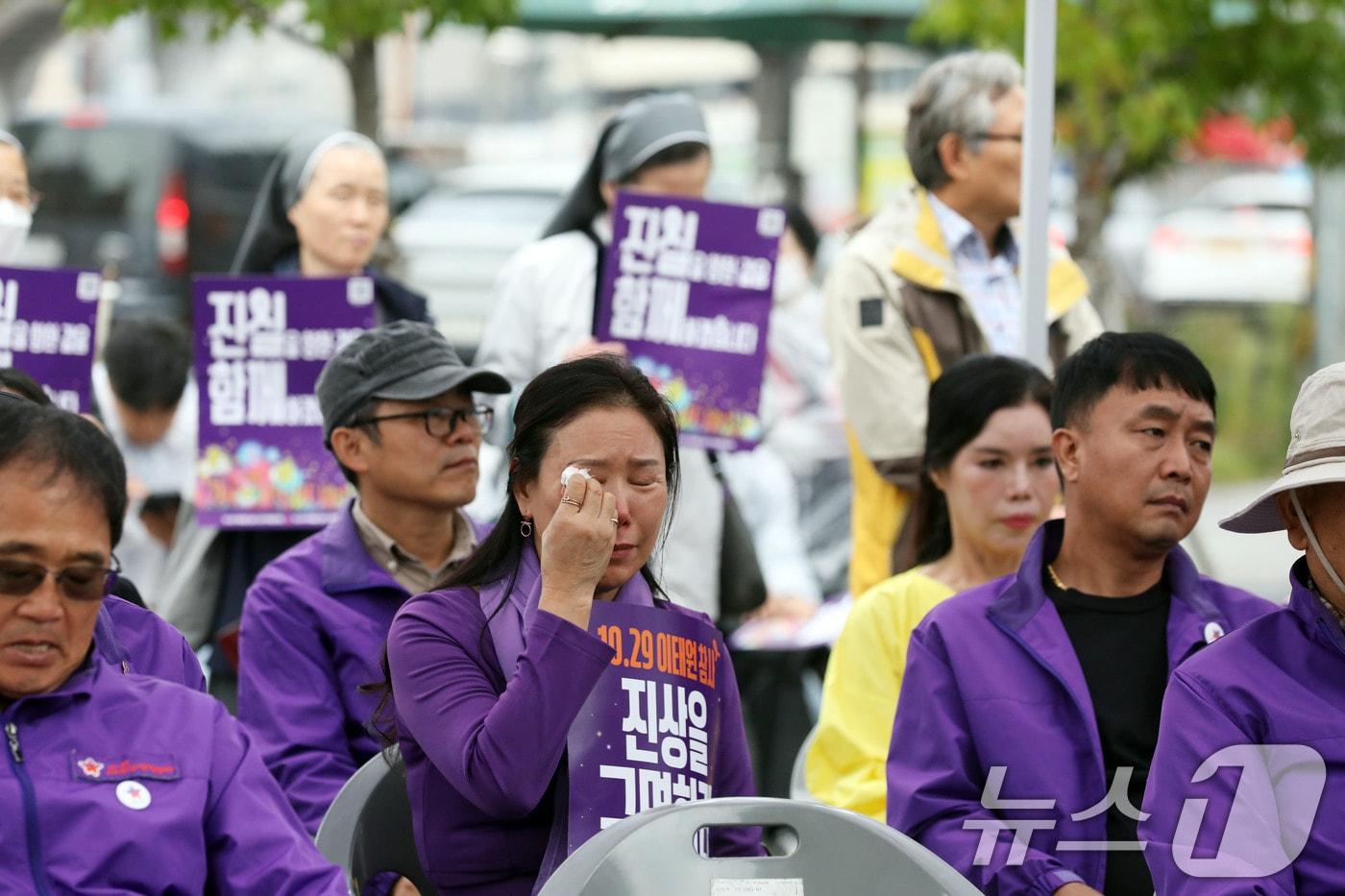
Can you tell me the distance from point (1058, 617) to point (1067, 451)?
1.11 feet

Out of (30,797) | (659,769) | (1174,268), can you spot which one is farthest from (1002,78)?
(1174,268)

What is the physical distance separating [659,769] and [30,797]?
937 millimetres

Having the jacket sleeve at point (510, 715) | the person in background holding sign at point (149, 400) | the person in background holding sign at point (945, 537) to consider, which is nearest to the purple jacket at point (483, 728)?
the jacket sleeve at point (510, 715)

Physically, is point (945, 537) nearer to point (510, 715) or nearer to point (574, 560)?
point (574, 560)

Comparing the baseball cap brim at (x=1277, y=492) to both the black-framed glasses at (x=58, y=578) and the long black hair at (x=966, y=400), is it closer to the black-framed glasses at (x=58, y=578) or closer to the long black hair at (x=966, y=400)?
the long black hair at (x=966, y=400)

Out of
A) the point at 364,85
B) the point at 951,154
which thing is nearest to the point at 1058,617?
the point at 951,154

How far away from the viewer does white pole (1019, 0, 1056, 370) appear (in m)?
5.16

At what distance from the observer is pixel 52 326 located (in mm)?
5262

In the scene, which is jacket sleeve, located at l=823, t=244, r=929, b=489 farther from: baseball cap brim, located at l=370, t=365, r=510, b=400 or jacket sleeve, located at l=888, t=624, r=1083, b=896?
jacket sleeve, located at l=888, t=624, r=1083, b=896

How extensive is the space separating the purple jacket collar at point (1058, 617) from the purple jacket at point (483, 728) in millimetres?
603

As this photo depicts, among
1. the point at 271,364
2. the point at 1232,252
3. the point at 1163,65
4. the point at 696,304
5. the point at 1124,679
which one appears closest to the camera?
the point at 1124,679

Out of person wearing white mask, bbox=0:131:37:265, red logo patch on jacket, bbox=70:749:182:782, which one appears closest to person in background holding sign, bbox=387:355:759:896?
red logo patch on jacket, bbox=70:749:182:782

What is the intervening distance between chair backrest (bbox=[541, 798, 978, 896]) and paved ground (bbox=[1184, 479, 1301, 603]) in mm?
7224

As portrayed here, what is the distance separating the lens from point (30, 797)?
2.84 m
